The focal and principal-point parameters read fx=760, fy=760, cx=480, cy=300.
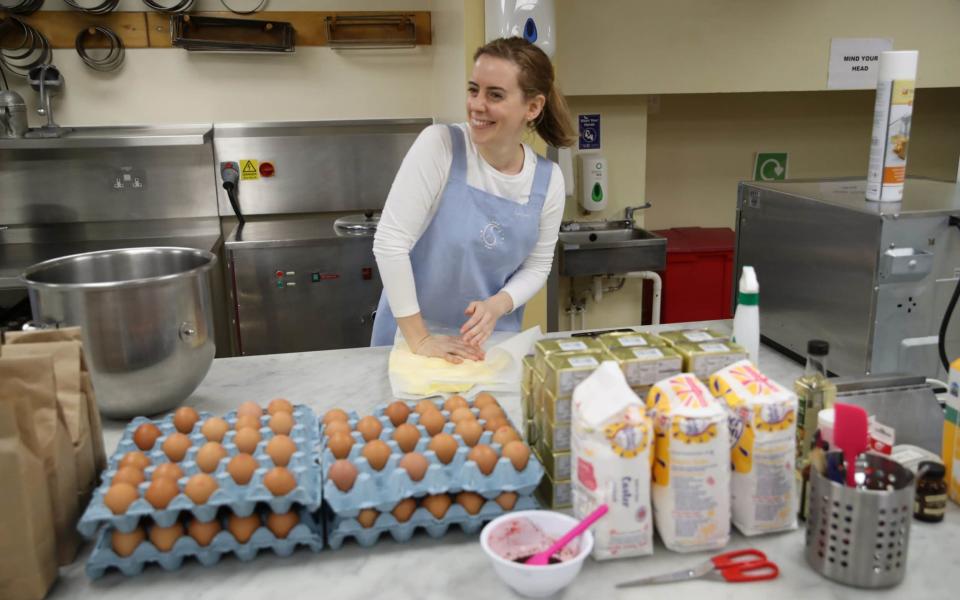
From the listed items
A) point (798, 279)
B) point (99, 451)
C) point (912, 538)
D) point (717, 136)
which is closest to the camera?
point (912, 538)

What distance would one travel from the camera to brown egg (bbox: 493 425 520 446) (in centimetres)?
117

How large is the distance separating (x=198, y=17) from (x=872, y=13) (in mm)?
3043

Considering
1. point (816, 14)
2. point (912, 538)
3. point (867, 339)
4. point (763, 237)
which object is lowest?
point (912, 538)

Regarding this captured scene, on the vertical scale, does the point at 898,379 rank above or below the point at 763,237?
below

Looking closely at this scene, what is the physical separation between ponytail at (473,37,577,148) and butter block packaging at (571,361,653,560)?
40.1 inches

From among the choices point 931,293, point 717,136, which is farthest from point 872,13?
point 931,293

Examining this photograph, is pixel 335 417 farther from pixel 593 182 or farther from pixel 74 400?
pixel 593 182

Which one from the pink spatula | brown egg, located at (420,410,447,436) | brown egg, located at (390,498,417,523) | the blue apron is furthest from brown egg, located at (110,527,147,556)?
the blue apron

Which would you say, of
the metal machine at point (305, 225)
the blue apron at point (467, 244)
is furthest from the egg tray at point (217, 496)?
the metal machine at point (305, 225)

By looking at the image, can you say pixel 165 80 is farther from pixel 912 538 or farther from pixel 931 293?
pixel 912 538

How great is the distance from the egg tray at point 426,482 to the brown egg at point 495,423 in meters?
0.08

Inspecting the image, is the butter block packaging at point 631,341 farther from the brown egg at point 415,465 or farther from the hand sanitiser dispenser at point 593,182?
the hand sanitiser dispenser at point 593,182

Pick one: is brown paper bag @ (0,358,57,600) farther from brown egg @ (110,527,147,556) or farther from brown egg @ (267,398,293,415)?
brown egg @ (267,398,293,415)

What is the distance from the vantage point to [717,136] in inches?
161
